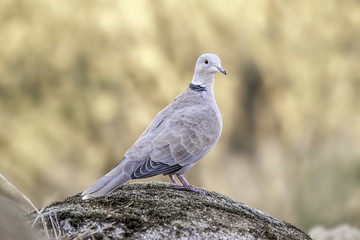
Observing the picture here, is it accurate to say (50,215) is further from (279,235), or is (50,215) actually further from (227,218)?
(279,235)

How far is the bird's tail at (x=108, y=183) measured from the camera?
539 cm

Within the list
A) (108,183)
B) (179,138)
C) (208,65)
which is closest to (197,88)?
(208,65)

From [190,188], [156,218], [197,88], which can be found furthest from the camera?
[197,88]

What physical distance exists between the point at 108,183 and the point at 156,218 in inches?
35.6

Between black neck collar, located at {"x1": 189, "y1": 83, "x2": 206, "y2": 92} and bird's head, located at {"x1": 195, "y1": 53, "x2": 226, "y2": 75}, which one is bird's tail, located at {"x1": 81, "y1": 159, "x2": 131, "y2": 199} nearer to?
black neck collar, located at {"x1": 189, "y1": 83, "x2": 206, "y2": 92}

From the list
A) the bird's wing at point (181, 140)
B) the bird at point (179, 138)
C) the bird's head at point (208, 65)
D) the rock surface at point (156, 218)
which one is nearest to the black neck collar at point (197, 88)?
the bird at point (179, 138)

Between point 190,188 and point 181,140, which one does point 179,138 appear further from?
point 190,188

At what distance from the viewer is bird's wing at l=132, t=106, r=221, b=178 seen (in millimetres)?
6215

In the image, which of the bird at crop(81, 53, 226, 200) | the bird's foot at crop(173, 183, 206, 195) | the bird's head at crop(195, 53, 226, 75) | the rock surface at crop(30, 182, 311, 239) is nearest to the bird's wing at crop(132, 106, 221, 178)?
the bird at crop(81, 53, 226, 200)

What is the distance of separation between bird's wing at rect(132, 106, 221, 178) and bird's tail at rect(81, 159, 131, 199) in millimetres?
172

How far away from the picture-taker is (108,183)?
18.3ft

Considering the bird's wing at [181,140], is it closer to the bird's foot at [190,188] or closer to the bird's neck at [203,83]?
the bird's foot at [190,188]

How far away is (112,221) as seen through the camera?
15.4ft

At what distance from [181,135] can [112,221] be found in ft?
6.79
